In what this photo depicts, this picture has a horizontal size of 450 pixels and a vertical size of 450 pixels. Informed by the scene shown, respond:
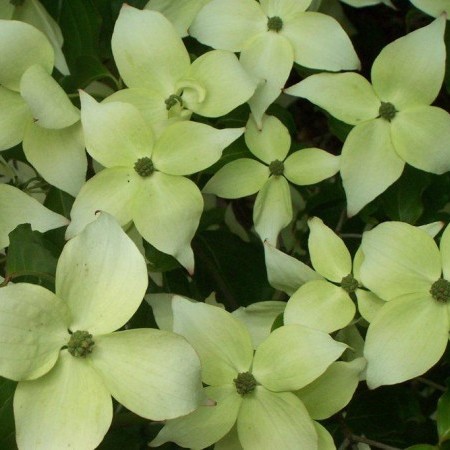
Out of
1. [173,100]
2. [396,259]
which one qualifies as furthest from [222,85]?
[396,259]

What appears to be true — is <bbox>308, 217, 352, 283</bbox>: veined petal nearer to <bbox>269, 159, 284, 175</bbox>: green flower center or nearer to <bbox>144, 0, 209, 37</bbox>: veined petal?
<bbox>269, 159, 284, 175</bbox>: green flower center

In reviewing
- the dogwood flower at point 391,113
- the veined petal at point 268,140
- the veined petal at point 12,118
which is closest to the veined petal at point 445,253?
the dogwood flower at point 391,113

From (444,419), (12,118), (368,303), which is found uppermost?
(12,118)

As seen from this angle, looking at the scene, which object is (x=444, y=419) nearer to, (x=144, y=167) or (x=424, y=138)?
(x=424, y=138)

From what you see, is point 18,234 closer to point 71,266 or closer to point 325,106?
point 71,266

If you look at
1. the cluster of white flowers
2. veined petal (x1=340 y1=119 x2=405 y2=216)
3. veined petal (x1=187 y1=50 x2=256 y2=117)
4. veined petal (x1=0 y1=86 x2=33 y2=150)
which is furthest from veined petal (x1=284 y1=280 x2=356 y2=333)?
veined petal (x1=0 y1=86 x2=33 y2=150)

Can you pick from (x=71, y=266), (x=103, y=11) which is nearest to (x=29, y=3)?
(x=103, y=11)
